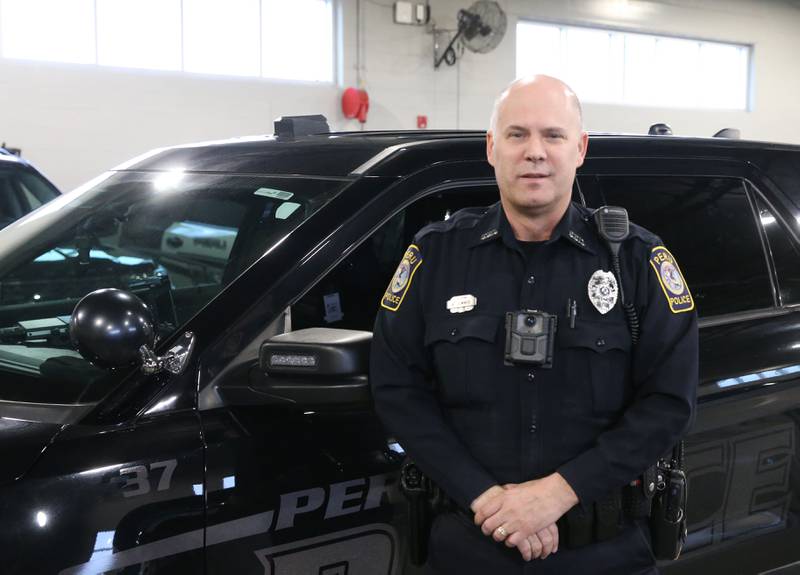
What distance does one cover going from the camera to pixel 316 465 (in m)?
1.38

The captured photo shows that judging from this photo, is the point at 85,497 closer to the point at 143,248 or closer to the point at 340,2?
the point at 143,248

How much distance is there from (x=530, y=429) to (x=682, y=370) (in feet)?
0.78

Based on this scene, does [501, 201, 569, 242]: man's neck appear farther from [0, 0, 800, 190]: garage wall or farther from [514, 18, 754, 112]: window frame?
[514, 18, 754, 112]: window frame

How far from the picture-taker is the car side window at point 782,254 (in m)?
2.02

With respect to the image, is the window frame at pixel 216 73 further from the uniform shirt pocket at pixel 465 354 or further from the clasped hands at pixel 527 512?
the clasped hands at pixel 527 512

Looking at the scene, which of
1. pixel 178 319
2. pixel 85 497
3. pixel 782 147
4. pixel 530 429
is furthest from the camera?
pixel 782 147

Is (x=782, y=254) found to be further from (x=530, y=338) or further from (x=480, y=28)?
(x=480, y=28)

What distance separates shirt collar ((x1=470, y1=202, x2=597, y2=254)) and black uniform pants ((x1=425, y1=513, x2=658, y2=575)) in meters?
0.43

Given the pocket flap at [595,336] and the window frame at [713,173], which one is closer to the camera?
the pocket flap at [595,336]

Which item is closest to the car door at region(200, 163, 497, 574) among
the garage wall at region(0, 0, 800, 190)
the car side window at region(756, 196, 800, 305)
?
the car side window at region(756, 196, 800, 305)

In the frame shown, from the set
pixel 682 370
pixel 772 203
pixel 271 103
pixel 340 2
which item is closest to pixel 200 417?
pixel 682 370

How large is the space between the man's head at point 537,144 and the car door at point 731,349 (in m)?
0.47

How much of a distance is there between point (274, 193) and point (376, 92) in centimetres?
857

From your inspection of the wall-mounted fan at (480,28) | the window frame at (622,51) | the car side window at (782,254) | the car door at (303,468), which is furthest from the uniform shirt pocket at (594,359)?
the window frame at (622,51)
